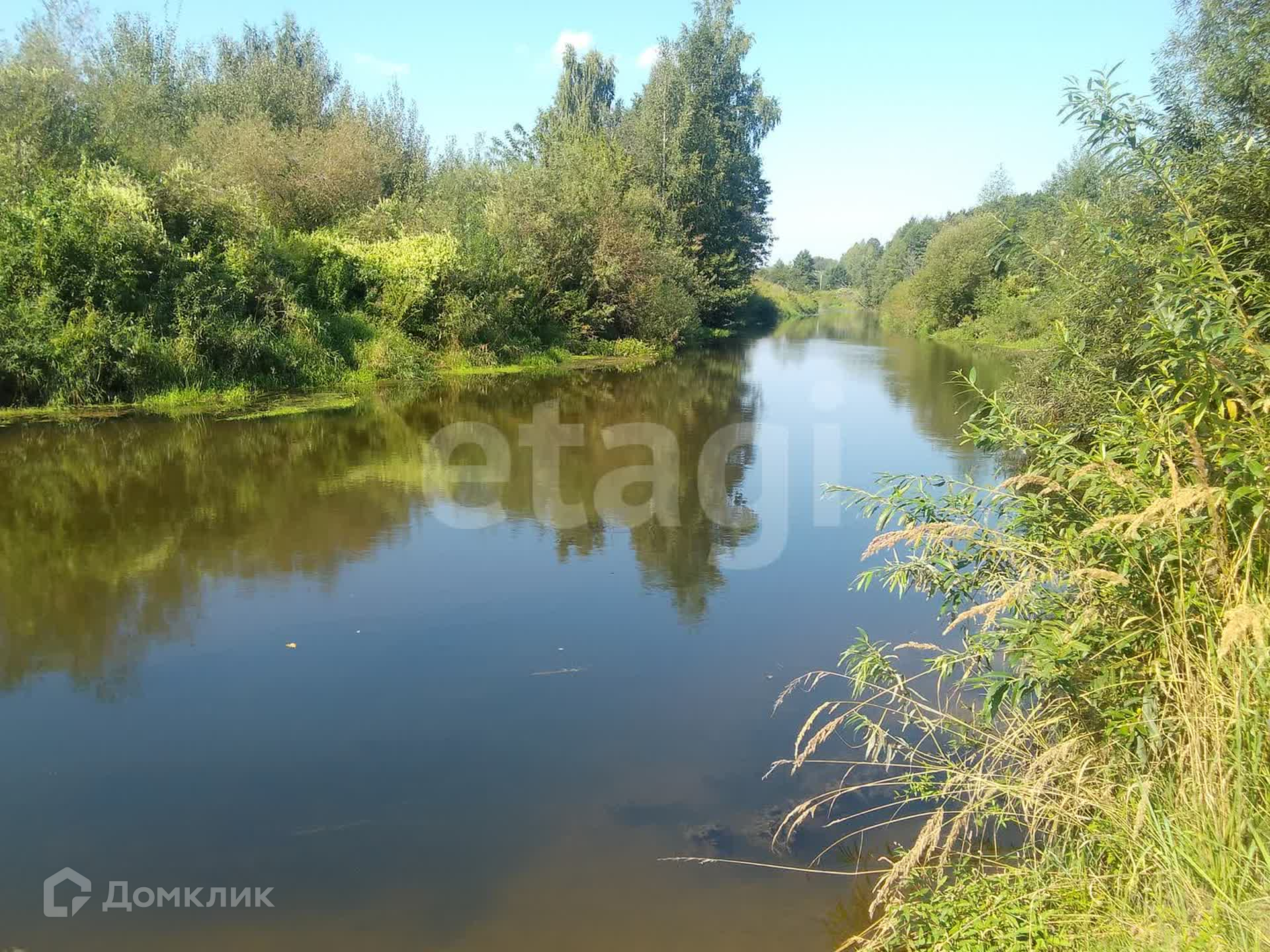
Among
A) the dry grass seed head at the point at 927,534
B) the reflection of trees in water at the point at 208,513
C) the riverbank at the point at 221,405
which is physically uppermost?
the riverbank at the point at 221,405

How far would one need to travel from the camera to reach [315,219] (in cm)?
2403

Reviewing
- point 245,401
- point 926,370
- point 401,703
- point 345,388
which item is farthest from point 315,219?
point 401,703

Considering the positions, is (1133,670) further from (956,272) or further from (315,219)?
(956,272)

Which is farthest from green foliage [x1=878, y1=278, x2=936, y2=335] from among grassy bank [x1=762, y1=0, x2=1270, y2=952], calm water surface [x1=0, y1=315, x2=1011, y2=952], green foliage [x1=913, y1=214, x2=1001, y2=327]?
grassy bank [x1=762, y1=0, x2=1270, y2=952]

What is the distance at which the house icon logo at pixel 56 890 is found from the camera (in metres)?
3.71

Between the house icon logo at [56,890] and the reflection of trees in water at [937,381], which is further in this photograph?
the reflection of trees in water at [937,381]

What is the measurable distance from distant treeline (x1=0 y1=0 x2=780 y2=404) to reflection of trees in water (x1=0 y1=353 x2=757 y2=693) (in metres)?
2.49

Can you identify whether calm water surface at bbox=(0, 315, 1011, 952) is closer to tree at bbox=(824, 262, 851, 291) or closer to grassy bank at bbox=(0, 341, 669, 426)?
grassy bank at bbox=(0, 341, 669, 426)

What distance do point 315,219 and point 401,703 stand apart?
21.7 meters

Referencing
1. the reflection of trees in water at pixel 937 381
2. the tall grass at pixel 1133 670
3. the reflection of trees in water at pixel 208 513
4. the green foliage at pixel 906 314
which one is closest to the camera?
the tall grass at pixel 1133 670

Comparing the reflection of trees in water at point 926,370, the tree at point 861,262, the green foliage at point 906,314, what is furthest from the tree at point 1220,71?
the tree at point 861,262

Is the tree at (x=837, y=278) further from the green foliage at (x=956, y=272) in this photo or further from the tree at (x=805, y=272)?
the green foliage at (x=956, y=272)

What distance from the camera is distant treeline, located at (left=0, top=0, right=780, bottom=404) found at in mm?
14539

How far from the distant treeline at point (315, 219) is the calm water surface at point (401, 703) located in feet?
13.5
